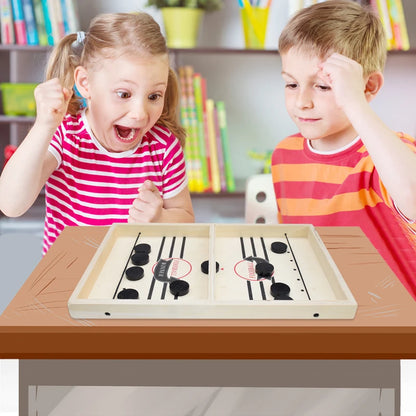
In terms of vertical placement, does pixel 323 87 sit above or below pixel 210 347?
above

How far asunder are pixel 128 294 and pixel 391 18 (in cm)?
223

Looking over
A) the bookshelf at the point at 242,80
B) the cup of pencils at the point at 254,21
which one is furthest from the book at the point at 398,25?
the cup of pencils at the point at 254,21

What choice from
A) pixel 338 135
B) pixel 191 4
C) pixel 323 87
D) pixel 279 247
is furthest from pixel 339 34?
pixel 191 4

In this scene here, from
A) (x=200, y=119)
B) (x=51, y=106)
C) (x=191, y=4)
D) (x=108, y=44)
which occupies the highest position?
(x=191, y=4)

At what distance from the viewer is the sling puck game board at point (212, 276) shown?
720 millimetres

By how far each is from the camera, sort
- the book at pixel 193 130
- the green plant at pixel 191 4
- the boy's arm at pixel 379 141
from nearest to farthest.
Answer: the boy's arm at pixel 379 141, the green plant at pixel 191 4, the book at pixel 193 130

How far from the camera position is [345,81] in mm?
1099

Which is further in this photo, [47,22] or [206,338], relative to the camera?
[47,22]

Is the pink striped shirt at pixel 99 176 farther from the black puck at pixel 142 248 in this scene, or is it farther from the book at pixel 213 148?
the book at pixel 213 148

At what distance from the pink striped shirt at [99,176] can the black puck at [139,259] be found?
1.60 feet

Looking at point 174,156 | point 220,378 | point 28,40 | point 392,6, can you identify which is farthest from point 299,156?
point 28,40

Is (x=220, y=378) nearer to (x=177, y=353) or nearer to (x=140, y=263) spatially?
(x=177, y=353)

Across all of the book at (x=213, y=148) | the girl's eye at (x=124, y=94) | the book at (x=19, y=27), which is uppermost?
the book at (x=19, y=27)

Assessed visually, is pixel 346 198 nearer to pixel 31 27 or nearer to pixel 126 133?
pixel 126 133
